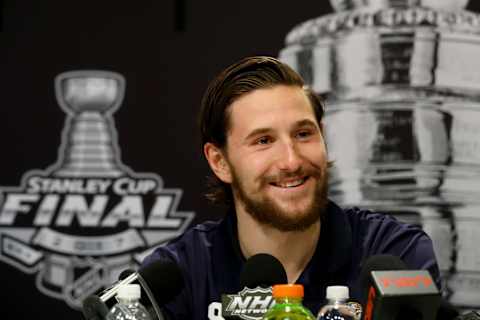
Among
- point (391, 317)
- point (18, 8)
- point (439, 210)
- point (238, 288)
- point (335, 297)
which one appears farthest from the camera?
point (18, 8)

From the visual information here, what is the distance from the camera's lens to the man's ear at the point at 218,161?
2076 mm

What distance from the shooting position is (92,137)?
3.18 m

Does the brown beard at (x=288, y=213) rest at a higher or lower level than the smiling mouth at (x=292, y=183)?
lower

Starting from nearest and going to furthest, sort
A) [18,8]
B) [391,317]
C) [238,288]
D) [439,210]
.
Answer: [391,317] → [238,288] → [439,210] → [18,8]

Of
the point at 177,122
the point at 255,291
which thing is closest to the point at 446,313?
the point at 255,291

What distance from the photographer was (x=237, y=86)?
6.48 feet

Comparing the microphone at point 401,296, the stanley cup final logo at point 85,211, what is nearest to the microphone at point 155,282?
the microphone at point 401,296

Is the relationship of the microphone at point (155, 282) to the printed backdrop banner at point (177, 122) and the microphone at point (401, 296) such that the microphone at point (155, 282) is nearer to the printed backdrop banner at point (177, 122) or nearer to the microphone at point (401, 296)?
the microphone at point (401, 296)

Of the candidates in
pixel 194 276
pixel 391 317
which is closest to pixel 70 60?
pixel 194 276

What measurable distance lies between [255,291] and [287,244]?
60 cm

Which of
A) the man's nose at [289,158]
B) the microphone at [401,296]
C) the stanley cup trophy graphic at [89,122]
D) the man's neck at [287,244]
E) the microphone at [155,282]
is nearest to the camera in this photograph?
the microphone at [401,296]

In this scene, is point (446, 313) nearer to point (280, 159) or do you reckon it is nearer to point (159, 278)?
point (159, 278)

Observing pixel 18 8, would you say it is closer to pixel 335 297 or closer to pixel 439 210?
pixel 439 210

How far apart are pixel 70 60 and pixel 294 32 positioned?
902 mm
